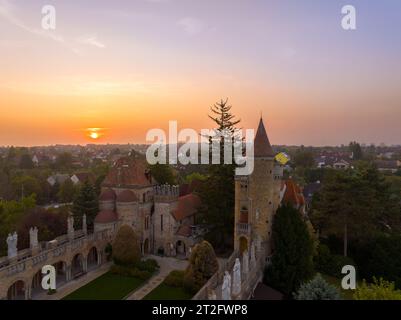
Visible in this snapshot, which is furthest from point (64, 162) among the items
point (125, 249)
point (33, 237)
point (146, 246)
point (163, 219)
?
point (33, 237)

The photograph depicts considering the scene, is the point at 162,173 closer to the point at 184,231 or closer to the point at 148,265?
the point at 184,231

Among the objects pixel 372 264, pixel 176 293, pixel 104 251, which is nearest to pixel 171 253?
pixel 104 251

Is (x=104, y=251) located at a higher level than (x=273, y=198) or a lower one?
lower

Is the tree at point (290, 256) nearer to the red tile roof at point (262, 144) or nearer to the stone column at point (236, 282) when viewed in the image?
the red tile roof at point (262, 144)

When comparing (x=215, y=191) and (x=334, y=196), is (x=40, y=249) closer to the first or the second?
(x=215, y=191)

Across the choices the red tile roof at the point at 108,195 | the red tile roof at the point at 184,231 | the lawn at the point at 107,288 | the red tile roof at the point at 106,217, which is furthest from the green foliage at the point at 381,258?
the red tile roof at the point at 108,195

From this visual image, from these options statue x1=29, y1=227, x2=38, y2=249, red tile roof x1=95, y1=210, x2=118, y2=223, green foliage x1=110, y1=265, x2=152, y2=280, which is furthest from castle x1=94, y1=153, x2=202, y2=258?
statue x1=29, y1=227, x2=38, y2=249
